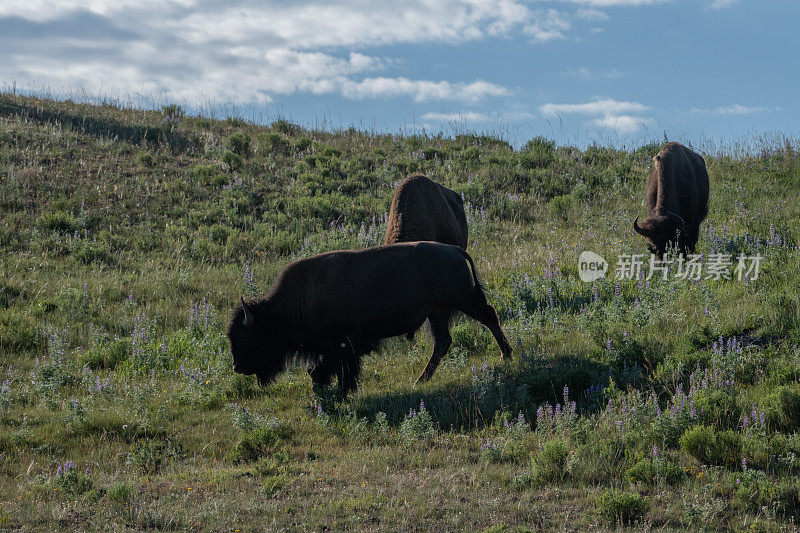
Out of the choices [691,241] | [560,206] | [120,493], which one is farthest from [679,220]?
[120,493]

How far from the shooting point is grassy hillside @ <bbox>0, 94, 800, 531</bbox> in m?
5.09

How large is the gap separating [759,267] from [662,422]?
18.8 feet

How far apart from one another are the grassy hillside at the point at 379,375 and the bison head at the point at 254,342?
1.53ft

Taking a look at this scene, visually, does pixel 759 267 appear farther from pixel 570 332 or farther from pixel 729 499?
pixel 729 499

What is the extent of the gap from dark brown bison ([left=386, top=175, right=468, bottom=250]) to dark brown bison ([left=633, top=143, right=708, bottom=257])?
10.7ft

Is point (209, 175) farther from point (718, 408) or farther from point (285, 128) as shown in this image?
point (718, 408)

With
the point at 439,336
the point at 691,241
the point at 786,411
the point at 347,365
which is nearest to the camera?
the point at 786,411

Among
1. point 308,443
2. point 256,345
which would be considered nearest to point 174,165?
point 256,345

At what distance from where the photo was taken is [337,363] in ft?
25.7

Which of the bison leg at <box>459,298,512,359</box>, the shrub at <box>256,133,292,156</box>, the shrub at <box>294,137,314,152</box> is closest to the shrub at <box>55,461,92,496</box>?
the bison leg at <box>459,298,512,359</box>

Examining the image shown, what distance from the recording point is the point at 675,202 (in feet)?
38.5

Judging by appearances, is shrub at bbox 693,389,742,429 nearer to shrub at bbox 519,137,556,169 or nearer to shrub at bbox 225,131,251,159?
shrub at bbox 519,137,556,169

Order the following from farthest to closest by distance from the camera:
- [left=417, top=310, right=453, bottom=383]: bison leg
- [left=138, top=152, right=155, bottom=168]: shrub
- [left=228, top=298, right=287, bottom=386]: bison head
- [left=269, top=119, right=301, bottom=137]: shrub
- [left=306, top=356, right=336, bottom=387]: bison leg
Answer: [left=269, top=119, right=301, bottom=137]: shrub < [left=138, top=152, right=155, bottom=168]: shrub < [left=417, top=310, right=453, bottom=383]: bison leg < [left=306, top=356, right=336, bottom=387]: bison leg < [left=228, top=298, right=287, bottom=386]: bison head

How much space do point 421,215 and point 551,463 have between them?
4985 mm
